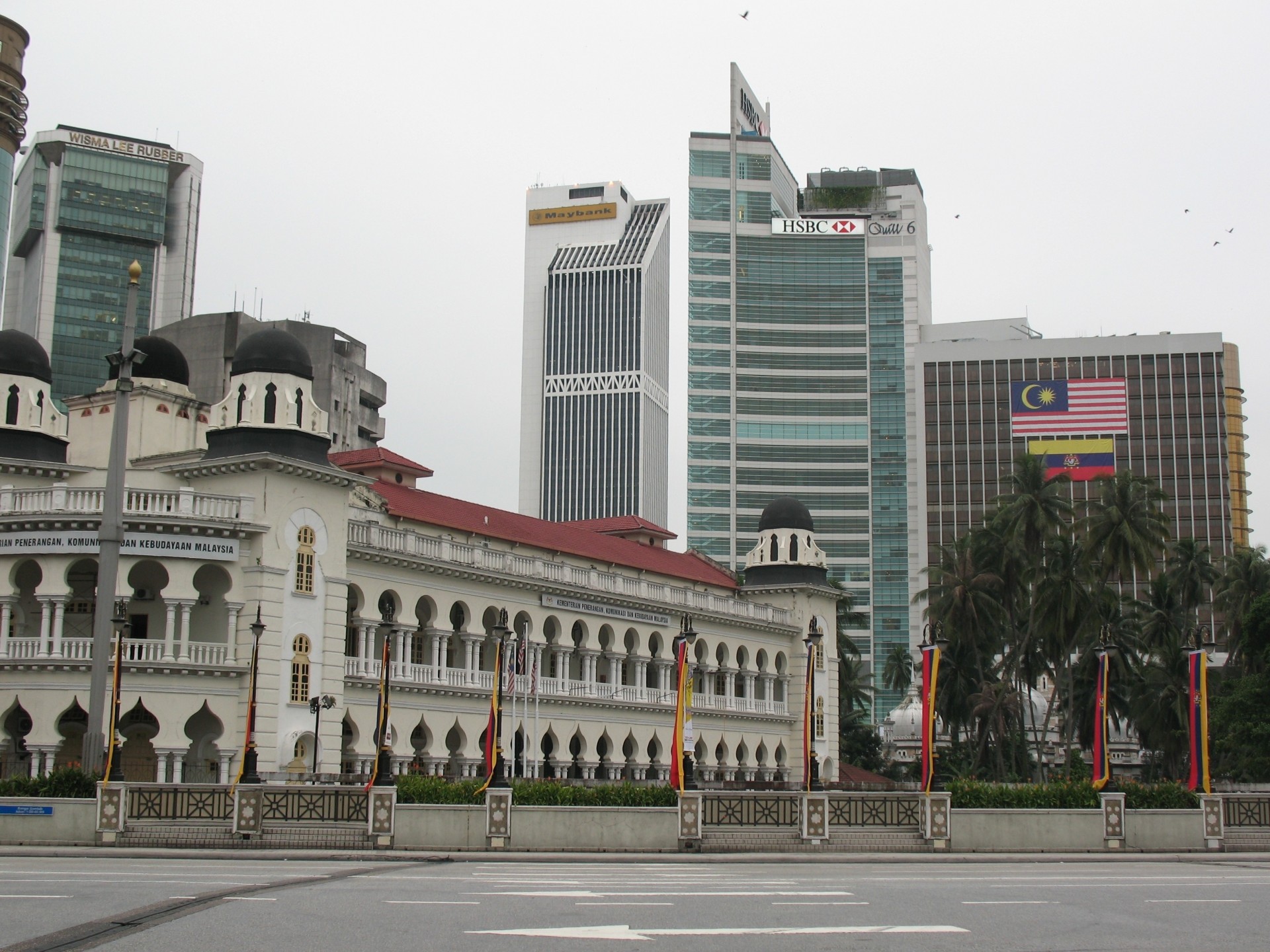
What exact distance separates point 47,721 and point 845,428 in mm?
114478

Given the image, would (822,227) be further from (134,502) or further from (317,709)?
(134,502)

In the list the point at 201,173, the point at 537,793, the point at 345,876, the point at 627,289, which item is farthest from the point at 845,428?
the point at 345,876

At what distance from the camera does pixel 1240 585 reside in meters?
78.2

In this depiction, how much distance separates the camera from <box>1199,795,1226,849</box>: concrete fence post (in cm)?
3409

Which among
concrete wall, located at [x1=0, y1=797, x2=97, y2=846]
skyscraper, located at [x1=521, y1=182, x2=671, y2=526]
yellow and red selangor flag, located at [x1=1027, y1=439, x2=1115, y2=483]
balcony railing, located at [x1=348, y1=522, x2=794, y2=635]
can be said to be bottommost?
concrete wall, located at [x1=0, y1=797, x2=97, y2=846]

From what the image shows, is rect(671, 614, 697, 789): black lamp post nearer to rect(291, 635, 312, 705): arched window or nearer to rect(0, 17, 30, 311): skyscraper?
rect(291, 635, 312, 705): arched window

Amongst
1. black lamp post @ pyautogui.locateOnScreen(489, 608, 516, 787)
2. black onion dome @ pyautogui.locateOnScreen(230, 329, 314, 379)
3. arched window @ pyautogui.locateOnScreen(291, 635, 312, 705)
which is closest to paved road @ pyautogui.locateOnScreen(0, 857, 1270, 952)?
black lamp post @ pyautogui.locateOnScreen(489, 608, 516, 787)

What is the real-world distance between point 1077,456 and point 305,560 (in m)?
99.7

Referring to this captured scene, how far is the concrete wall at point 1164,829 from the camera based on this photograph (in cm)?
3400

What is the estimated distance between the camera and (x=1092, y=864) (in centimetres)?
2928

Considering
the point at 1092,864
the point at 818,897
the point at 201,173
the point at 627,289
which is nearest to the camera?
the point at 818,897

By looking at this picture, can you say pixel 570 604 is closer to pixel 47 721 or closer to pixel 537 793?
pixel 47 721

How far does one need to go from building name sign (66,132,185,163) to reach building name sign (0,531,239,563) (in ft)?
454

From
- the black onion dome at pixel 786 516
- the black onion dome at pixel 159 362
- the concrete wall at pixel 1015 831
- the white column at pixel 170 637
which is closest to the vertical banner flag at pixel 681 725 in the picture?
the concrete wall at pixel 1015 831
